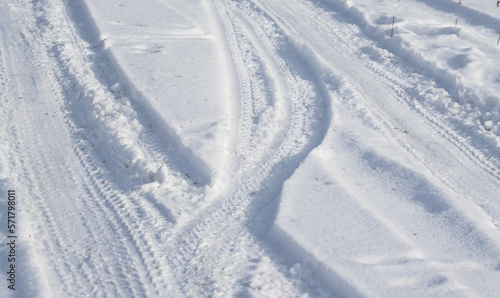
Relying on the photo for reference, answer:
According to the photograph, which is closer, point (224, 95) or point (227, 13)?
point (224, 95)

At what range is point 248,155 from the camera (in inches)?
173

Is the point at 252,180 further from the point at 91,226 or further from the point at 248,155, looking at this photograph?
the point at 91,226

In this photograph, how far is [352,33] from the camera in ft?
23.4

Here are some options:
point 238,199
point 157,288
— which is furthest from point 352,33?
point 157,288

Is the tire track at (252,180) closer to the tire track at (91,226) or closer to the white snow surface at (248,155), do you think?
the white snow surface at (248,155)

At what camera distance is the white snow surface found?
3.14 meters

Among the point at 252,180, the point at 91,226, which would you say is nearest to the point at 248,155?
the point at 252,180

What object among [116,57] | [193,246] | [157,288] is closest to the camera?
[157,288]

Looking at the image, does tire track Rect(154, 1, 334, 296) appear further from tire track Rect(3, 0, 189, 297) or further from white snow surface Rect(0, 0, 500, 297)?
tire track Rect(3, 0, 189, 297)

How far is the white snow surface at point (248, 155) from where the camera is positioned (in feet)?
10.3

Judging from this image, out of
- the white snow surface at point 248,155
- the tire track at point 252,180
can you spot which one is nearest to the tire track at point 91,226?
the white snow surface at point 248,155

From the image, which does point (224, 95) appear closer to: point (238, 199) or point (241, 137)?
point (241, 137)

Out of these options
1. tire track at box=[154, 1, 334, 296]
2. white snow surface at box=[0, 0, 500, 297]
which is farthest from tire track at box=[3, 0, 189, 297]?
tire track at box=[154, 1, 334, 296]

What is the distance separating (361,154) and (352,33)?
334cm
